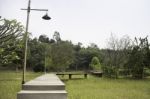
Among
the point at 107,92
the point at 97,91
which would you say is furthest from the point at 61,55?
the point at 107,92

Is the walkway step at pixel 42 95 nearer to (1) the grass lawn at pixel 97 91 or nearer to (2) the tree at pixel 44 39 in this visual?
(1) the grass lawn at pixel 97 91

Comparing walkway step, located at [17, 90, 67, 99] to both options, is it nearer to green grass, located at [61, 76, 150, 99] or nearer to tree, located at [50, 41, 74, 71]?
green grass, located at [61, 76, 150, 99]

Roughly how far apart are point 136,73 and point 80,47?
69.3m

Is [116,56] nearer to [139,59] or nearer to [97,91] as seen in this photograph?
[139,59]

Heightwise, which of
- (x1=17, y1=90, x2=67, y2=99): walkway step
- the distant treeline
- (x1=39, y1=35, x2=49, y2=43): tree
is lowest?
(x1=17, y1=90, x2=67, y2=99): walkway step

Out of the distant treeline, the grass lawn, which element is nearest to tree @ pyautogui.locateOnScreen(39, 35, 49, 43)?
the distant treeline

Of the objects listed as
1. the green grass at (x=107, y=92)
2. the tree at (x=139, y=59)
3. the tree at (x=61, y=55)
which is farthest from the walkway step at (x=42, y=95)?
the tree at (x=61, y=55)

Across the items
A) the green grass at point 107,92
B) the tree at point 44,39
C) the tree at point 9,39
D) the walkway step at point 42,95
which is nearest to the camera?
the walkway step at point 42,95

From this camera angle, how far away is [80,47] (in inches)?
4567

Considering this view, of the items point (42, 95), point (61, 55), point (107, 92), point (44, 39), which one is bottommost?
point (107, 92)

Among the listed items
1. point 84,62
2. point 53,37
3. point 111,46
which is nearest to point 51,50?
point 111,46

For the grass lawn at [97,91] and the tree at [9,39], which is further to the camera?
the tree at [9,39]

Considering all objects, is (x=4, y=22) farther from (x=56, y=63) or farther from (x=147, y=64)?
(x=56, y=63)

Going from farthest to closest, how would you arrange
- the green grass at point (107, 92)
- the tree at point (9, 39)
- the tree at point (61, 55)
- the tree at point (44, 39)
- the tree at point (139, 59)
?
the tree at point (44, 39), the tree at point (61, 55), the tree at point (139, 59), the tree at point (9, 39), the green grass at point (107, 92)
